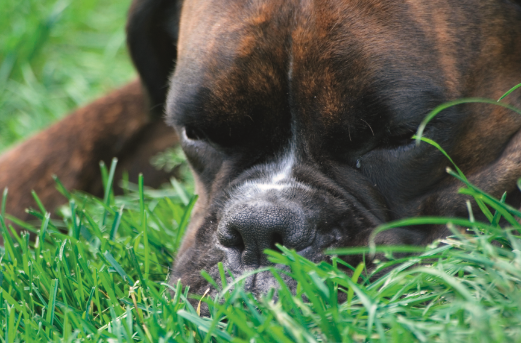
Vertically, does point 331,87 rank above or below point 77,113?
above

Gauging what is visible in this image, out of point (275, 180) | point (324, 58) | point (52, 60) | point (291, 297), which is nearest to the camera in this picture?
point (291, 297)

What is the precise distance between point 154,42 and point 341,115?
1.52 metres

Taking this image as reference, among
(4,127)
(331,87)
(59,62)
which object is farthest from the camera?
(59,62)

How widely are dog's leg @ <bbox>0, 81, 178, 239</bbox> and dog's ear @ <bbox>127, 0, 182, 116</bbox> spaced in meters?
0.15

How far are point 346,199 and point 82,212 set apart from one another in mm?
876

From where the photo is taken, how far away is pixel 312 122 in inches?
76.1

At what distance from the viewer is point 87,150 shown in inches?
119

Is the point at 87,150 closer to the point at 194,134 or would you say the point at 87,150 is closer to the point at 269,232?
the point at 194,134

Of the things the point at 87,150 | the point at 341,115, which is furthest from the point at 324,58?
the point at 87,150

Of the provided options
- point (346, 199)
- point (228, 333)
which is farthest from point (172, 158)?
point (228, 333)

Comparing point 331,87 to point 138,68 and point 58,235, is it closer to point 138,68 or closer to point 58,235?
point 58,235

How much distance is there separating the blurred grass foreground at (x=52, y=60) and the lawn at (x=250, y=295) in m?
1.37

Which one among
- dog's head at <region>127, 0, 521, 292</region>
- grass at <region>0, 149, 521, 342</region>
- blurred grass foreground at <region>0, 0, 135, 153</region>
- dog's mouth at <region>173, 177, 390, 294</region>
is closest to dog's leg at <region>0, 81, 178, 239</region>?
blurred grass foreground at <region>0, 0, 135, 153</region>

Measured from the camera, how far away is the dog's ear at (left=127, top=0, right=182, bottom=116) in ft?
9.63
